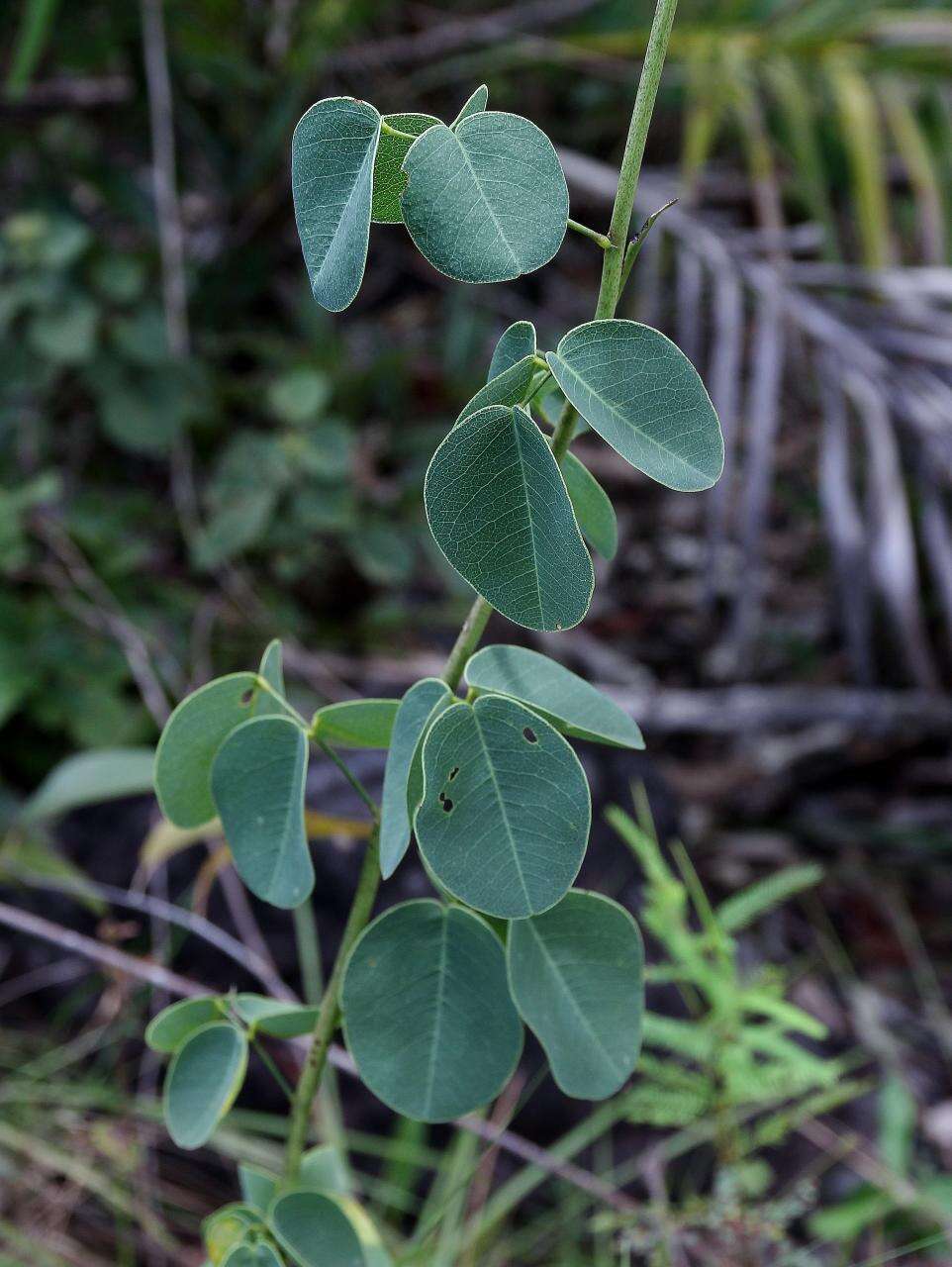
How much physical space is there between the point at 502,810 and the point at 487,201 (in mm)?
228

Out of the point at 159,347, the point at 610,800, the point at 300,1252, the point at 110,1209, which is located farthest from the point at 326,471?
the point at 300,1252

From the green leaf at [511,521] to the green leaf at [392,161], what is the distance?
0.10 metres

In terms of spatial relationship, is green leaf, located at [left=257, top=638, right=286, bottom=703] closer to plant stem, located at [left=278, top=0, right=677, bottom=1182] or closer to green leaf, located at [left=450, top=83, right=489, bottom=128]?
plant stem, located at [left=278, top=0, right=677, bottom=1182]

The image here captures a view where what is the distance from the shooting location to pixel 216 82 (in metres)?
1.99

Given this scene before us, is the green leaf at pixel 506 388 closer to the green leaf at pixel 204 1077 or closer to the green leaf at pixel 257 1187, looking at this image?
the green leaf at pixel 204 1077

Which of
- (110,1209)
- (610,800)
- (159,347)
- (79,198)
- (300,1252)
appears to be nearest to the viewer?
(300,1252)

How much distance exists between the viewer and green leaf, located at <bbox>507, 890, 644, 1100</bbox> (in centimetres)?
50

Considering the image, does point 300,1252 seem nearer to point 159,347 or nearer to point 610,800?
point 610,800

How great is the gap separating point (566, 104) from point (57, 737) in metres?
1.73

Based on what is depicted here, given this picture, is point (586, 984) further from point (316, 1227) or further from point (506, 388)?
point (506, 388)

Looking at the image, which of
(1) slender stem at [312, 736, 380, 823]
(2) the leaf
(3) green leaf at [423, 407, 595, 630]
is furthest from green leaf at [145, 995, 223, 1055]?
(2) the leaf

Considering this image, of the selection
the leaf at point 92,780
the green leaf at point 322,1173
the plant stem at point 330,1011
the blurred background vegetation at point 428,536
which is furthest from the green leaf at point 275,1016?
the leaf at point 92,780

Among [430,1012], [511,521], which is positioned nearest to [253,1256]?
[430,1012]

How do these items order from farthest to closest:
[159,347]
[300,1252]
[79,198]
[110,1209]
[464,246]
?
[79,198] < [159,347] < [110,1209] < [300,1252] < [464,246]
